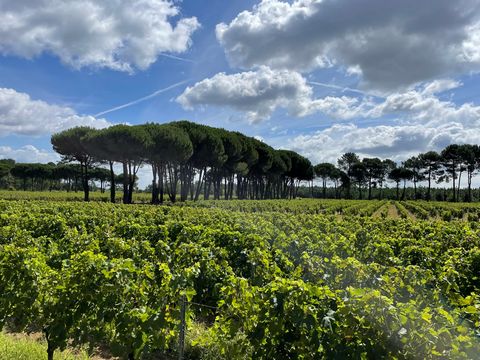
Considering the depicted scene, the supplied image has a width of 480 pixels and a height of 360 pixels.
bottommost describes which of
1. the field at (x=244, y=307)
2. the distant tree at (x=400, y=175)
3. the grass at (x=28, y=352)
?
the grass at (x=28, y=352)

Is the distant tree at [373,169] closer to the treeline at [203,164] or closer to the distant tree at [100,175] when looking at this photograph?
the treeline at [203,164]

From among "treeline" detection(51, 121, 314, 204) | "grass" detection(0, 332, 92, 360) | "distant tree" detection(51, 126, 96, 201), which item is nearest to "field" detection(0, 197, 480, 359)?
"grass" detection(0, 332, 92, 360)

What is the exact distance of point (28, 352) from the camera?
5008 millimetres

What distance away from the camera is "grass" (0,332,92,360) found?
487 cm

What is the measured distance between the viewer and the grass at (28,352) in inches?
192

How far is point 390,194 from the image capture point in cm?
11638

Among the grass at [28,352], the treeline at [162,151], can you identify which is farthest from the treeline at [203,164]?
the grass at [28,352]

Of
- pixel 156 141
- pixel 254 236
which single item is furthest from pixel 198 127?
pixel 254 236

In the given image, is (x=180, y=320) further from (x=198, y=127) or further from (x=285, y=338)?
(x=198, y=127)

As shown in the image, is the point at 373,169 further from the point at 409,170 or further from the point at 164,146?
the point at 164,146

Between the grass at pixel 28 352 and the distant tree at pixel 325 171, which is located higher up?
the distant tree at pixel 325 171

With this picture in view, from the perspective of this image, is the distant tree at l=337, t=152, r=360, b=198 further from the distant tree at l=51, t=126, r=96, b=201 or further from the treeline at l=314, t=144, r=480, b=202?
the distant tree at l=51, t=126, r=96, b=201

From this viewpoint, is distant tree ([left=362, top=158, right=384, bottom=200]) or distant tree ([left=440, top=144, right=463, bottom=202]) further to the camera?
distant tree ([left=362, top=158, right=384, bottom=200])

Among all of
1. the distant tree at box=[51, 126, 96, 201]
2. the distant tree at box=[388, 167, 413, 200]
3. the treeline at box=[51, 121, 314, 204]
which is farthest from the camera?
the distant tree at box=[388, 167, 413, 200]
